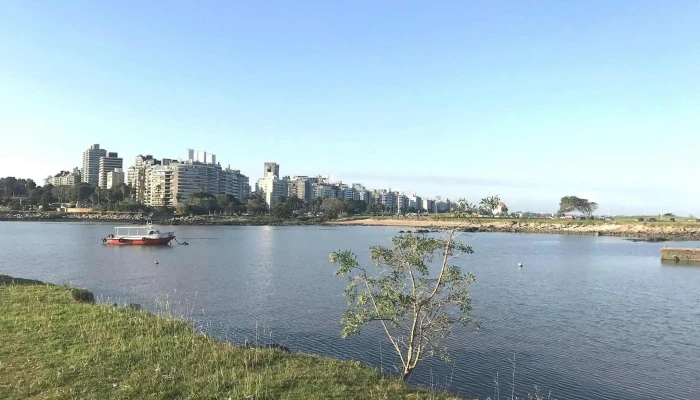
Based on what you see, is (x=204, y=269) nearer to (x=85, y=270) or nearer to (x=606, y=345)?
(x=85, y=270)

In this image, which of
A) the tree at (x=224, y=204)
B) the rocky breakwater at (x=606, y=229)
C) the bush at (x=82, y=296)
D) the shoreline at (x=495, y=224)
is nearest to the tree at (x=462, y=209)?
the bush at (x=82, y=296)

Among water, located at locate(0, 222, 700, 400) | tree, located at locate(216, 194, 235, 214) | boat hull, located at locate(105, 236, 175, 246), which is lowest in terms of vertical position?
water, located at locate(0, 222, 700, 400)

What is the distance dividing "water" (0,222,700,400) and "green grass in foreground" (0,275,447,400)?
510cm

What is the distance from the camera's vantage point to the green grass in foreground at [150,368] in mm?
9688

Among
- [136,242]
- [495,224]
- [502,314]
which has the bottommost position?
[502,314]

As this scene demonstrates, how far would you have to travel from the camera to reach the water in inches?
665

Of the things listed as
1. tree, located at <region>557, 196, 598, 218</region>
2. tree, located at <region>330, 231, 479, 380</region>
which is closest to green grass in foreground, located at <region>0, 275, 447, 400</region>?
tree, located at <region>330, 231, 479, 380</region>

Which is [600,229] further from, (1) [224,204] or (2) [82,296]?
(2) [82,296]

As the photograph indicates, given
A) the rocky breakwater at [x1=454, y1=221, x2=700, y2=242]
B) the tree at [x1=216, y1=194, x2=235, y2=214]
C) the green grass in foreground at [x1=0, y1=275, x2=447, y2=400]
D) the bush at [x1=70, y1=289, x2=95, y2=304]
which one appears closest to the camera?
the green grass in foreground at [x1=0, y1=275, x2=447, y2=400]

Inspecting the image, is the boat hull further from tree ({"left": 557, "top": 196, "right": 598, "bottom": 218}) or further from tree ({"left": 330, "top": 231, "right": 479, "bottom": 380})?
tree ({"left": 557, "top": 196, "right": 598, "bottom": 218})

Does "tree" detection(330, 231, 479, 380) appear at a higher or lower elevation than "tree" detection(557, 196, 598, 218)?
lower

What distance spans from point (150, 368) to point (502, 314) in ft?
66.7

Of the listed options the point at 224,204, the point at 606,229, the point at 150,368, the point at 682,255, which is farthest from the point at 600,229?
the point at 150,368

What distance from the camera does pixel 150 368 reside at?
1103cm
